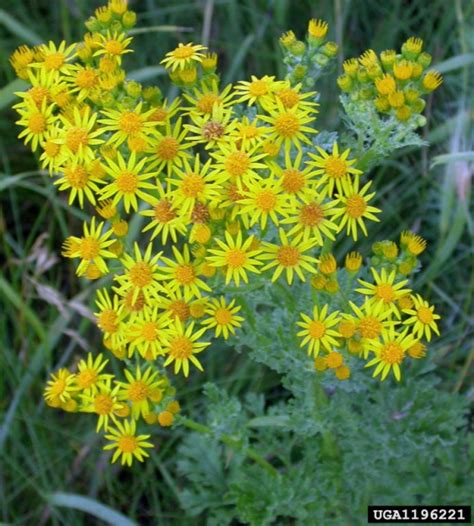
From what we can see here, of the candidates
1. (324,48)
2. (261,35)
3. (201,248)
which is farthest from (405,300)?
(261,35)

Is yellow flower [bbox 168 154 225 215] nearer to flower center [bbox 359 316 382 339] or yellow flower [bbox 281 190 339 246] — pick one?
yellow flower [bbox 281 190 339 246]

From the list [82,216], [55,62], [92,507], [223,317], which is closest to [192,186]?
[223,317]

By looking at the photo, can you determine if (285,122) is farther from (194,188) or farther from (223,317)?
(223,317)

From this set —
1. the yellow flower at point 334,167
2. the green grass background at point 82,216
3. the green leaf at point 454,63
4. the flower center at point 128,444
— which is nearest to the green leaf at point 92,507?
the green grass background at point 82,216

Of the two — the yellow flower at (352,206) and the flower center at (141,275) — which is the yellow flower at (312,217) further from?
the flower center at (141,275)

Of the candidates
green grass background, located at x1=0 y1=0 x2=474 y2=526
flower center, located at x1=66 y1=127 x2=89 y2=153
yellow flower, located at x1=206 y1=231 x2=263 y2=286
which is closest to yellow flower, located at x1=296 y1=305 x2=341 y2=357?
yellow flower, located at x1=206 y1=231 x2=263 y2=286

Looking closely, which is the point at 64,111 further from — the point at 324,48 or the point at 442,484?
the point at 442,484
